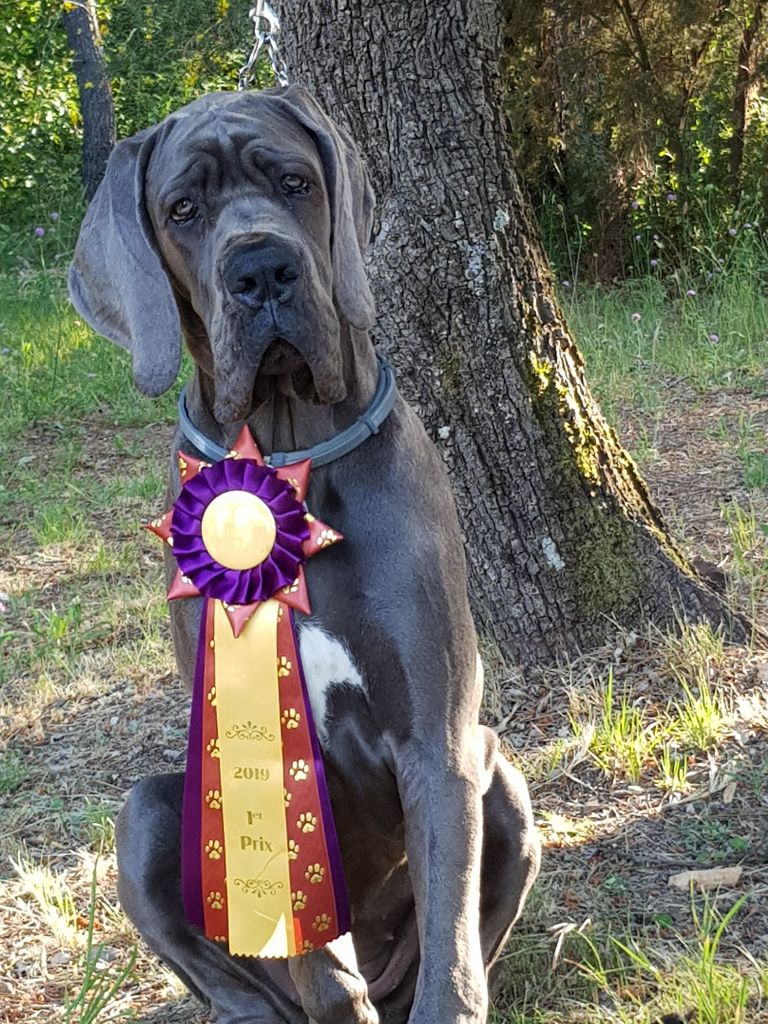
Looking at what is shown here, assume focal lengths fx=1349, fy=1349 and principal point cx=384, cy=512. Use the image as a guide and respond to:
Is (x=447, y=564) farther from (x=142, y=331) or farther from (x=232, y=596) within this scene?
(x=142, y=331)

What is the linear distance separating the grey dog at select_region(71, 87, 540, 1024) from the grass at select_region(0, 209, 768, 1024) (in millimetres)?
269

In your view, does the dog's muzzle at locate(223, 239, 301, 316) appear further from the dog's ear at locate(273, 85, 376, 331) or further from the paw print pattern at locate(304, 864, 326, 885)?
the paw print pattern at locate(304, 864, 326, 885)

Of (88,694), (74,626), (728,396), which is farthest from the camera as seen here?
(728,396)

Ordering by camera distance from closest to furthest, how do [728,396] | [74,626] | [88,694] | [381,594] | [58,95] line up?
[381,594] → [88,694] → [74,626] → [728,396] → [58,95]

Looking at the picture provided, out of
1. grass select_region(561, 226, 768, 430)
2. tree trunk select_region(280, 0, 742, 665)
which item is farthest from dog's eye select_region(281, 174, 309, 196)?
grass select_region(561, 226, 768, 430)

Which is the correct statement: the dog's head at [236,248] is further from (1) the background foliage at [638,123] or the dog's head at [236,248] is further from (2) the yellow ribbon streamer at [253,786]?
(1) the background foliage at [638,123]

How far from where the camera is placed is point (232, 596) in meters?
2.31

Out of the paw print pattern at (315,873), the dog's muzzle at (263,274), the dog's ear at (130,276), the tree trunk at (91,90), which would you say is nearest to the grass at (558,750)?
the paw print pattern at (315,873)

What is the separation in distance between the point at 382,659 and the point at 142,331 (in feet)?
2.22

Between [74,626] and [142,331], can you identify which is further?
[74,626]

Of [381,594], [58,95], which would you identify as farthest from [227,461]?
[58,95]

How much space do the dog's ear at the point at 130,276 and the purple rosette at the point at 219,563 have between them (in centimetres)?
19

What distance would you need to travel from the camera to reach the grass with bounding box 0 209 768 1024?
8.56 feet

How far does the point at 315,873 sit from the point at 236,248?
3.47 ft
